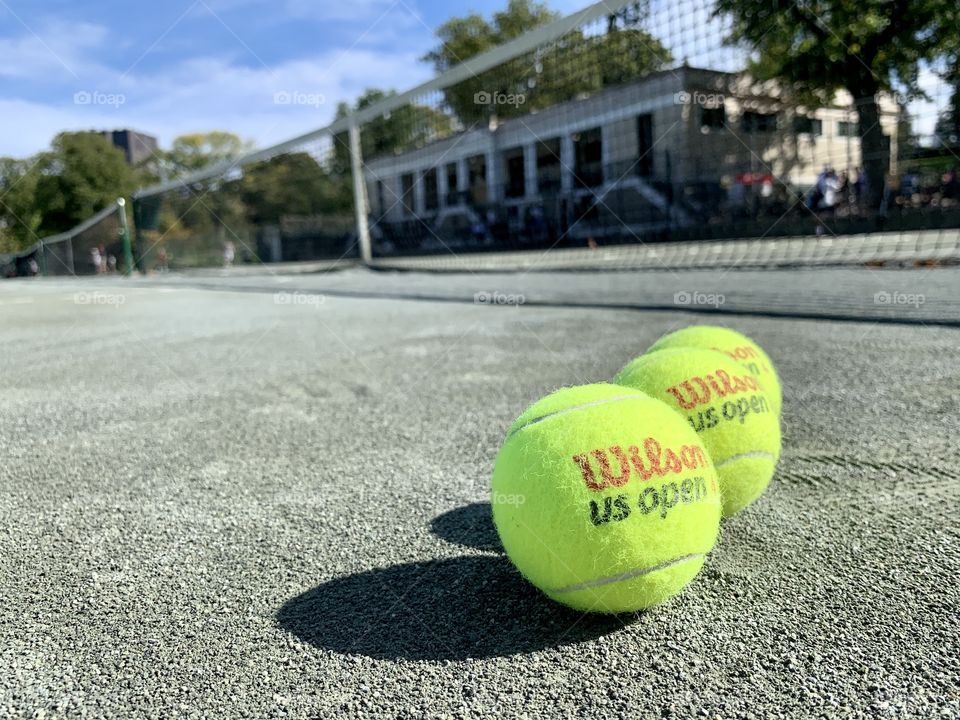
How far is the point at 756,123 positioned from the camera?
24.4 metres

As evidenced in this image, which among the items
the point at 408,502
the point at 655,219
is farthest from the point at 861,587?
the point at 655,219

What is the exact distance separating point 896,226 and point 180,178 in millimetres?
24319

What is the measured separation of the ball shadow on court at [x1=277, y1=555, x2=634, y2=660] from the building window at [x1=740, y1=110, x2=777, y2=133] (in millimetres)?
23685

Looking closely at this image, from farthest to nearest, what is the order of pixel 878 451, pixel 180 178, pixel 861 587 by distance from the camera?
pixel 180 178
pixel 878 451
pixel 861 587

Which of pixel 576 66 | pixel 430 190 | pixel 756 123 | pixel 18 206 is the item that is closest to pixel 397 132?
pixel 576 66

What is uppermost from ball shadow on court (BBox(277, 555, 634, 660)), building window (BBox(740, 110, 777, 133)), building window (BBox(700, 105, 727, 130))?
building window (BBox(700, 105, 727, 130))

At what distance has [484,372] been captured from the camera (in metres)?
5.39

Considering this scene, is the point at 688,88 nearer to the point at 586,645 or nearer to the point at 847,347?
the point at 847,347

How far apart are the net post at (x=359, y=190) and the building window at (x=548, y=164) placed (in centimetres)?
1103

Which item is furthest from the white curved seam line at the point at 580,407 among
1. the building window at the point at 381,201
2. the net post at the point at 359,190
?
the building window at the point at 381,201

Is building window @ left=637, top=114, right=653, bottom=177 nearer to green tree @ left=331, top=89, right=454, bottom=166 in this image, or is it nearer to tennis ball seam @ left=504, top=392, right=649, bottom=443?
green tree @ left=331, top=89, right=454, bottom=166

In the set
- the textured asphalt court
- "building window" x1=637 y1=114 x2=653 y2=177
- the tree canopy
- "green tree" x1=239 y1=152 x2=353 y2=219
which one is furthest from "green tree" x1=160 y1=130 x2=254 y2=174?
the textured asphalt court

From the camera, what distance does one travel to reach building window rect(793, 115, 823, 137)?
25797mm

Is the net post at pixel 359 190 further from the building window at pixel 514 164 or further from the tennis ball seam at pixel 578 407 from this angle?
the tennis ball seam at pixel 578 407
